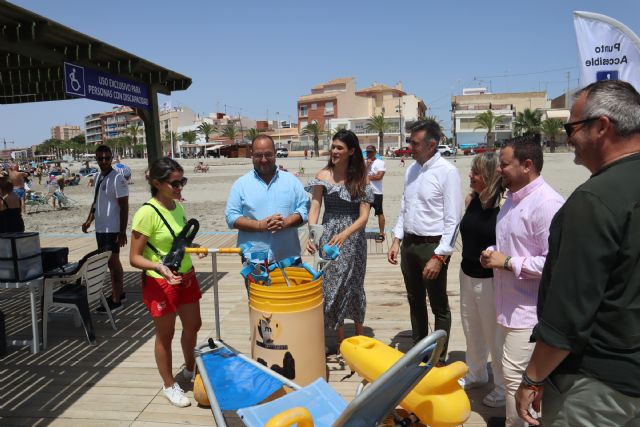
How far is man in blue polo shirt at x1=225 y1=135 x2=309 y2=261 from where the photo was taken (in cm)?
344

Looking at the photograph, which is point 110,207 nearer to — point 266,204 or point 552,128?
point 266,204

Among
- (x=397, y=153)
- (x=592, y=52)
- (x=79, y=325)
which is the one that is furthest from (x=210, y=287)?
(x=397, y=153)

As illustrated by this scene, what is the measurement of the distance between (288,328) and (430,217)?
1.34m

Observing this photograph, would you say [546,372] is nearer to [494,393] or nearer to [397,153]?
[494,393]

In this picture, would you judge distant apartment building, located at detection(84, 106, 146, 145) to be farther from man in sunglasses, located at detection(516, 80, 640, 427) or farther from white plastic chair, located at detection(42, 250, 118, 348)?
man in sunglasses, located at detection(516, 80, 640, 427)

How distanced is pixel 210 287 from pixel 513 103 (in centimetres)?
10358

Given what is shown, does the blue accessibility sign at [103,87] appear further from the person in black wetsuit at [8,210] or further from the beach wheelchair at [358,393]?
the beach wheelchair at [358,393]

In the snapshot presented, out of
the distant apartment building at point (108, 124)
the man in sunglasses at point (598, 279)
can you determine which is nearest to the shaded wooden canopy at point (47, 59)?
the man in sunglasses at point (598, 279)

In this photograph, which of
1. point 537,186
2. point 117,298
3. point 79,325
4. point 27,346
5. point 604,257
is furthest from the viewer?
point 117,298

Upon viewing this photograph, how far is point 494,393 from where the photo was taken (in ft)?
10.5

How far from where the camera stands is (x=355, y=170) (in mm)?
3791

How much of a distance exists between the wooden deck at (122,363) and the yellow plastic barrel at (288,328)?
0.70 meters

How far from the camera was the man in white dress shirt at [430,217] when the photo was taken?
328 centimetres

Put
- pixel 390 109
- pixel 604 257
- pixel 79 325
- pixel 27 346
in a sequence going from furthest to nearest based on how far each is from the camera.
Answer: pixel 390 109, pixel 79 325, pixel 27 346, pixel 604 257
